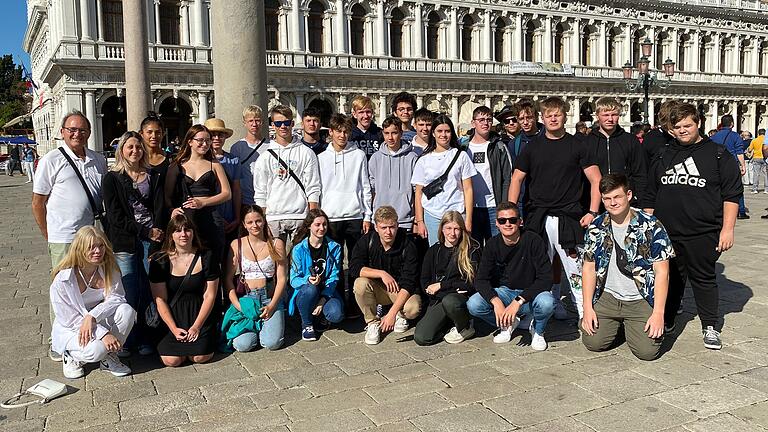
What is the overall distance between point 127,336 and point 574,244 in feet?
11.1

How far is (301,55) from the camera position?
101 ft

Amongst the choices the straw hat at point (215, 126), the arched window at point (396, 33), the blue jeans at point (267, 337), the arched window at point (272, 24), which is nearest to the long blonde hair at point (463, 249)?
the blue jeans at point (267, 337)

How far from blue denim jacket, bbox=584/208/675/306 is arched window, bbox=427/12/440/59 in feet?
103

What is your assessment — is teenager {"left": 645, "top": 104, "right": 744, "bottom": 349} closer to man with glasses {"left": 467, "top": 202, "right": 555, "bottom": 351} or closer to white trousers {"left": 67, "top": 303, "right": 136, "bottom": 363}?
man with glasses {"left": 467, "top": 202, "right": 555, "bottom": 351}

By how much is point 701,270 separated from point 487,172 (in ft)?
6.37

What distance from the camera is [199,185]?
506 centimetres

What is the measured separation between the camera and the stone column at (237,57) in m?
6.09

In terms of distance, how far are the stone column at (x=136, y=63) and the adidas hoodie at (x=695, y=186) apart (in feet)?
24.5

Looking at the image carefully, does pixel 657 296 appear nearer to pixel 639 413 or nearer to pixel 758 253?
pixel 639 413

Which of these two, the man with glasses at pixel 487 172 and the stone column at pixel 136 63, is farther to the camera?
the stone column at pixel 136 63

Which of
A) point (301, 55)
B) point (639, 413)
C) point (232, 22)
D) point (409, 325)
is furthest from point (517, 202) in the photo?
point (301, 55)

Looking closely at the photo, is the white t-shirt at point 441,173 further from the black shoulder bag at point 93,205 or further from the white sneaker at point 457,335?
the black shoulder bag at point 93,205

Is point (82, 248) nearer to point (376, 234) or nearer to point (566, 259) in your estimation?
point (376, 234)

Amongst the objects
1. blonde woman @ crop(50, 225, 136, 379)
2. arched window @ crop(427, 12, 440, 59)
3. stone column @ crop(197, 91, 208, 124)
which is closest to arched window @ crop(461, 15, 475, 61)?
arched window @ crop(427, 12, 440, 59)
